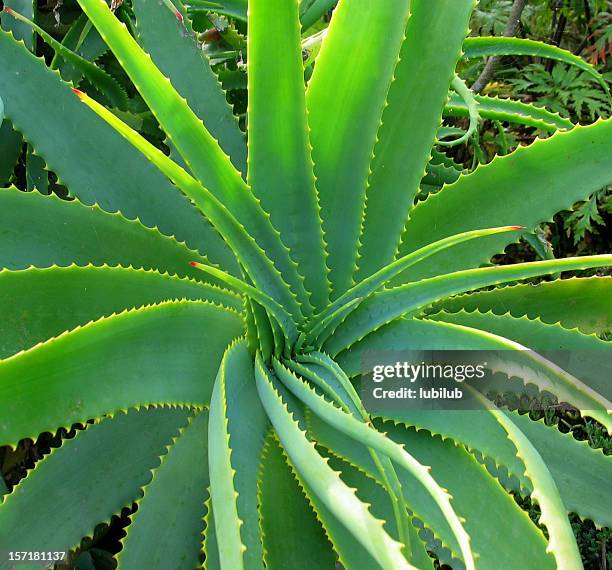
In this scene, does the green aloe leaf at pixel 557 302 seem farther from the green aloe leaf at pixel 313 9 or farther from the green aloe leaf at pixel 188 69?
the green aloe leaf at pixel 313 9

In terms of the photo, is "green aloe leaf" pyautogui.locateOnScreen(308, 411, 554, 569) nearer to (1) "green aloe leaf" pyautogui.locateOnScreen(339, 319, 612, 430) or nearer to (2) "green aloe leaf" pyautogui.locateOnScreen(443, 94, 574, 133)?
(1) "green aloe leaf" pyautogui.locateOnScreen(339, 319, 612, 430)

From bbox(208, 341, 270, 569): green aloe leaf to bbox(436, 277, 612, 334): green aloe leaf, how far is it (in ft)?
1.10

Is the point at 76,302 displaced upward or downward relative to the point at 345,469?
upward

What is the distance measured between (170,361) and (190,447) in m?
0.12

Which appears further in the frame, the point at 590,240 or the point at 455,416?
the point at 590,240

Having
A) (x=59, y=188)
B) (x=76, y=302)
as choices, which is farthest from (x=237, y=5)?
(x=76, y=302)

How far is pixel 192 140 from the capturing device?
66 centimetres

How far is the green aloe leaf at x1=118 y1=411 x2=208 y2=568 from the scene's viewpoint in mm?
730

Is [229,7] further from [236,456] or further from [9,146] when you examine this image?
[236,456]

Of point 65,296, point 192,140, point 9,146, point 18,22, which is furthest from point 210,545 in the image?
point 18,22

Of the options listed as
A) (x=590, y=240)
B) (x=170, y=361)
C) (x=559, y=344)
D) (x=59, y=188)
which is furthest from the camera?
(x=590, y=240)

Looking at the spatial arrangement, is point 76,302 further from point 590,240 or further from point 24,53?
point 590,240

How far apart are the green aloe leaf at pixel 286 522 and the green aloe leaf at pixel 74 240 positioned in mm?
254

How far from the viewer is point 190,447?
0.76 metres
